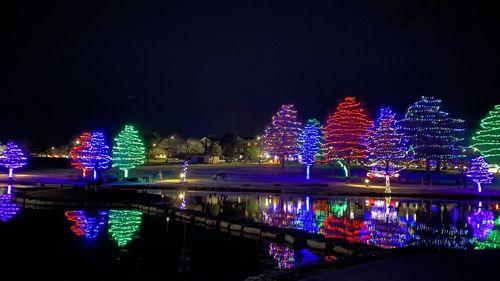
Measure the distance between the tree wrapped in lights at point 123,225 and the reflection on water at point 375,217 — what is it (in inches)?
145

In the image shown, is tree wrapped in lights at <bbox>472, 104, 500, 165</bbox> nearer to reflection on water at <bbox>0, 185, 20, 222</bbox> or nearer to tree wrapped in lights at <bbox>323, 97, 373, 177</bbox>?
tree wrapped in lights at <bbox>323, 97, 373, 177</bbox>

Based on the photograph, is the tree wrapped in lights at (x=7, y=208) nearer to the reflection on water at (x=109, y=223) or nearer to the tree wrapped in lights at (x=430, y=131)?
the reflection on water at (x=109, y=223)

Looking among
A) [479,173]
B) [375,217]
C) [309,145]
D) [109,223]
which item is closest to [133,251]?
[109,223]

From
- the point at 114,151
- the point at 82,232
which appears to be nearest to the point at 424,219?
the point at 82,232

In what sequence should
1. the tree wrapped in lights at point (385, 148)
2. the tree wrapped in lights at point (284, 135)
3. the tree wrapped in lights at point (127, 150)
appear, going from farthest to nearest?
the tree wrapped in lights at point (284, 135)
the tree wrapped in lights at point (127, 150)
the tree wrapped in lights at point (385, 148)

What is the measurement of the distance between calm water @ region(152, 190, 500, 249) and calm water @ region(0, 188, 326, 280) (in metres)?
3.97

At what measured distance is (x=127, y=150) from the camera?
49.7 meters

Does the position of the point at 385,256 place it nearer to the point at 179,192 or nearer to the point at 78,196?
the point at 78,196

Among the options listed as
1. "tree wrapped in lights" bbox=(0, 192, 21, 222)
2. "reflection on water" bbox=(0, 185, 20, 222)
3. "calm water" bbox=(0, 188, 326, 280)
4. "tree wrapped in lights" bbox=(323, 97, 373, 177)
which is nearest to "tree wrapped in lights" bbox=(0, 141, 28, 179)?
"reflection on water" bbox=(0, 185, 20, 222)

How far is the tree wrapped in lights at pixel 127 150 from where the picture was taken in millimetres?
49438

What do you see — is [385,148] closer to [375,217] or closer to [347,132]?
[347,132]

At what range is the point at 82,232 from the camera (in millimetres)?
17969

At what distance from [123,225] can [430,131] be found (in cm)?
4244

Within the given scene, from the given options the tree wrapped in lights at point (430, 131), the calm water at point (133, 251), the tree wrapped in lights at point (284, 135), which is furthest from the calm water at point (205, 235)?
the tree wrapped in lights at point (284, 135)
